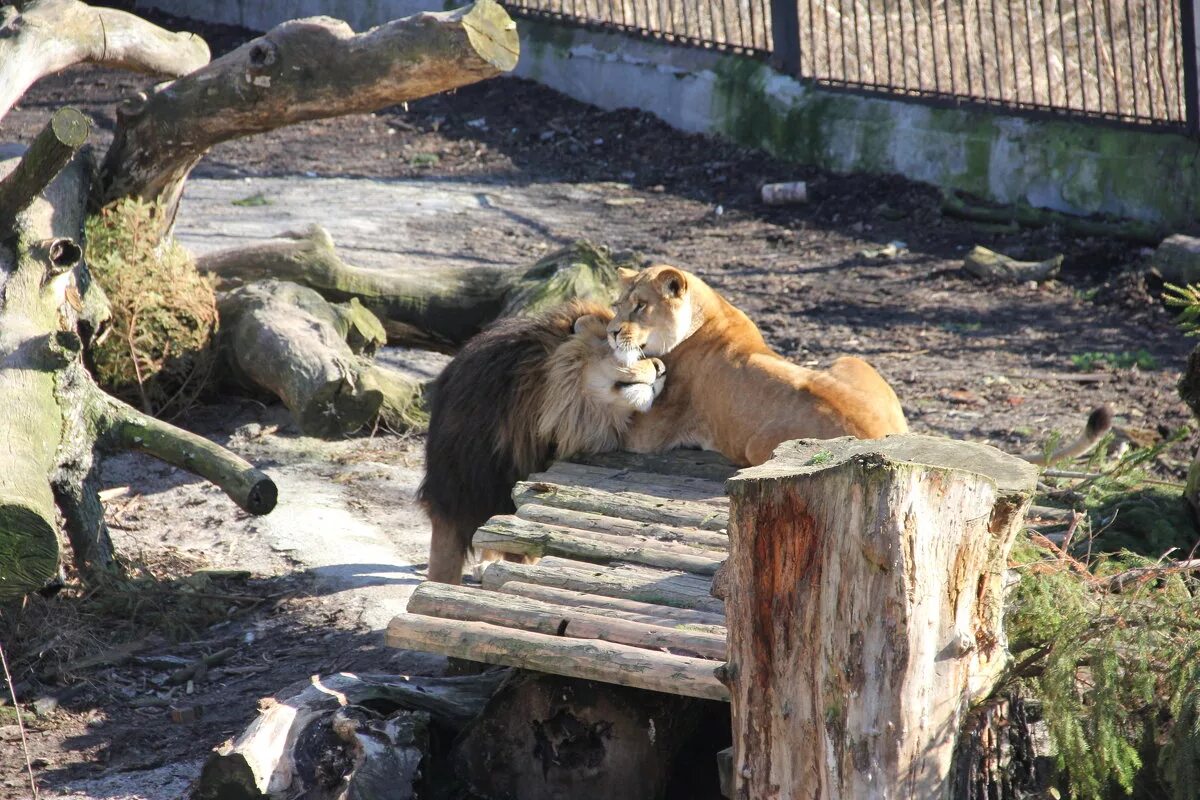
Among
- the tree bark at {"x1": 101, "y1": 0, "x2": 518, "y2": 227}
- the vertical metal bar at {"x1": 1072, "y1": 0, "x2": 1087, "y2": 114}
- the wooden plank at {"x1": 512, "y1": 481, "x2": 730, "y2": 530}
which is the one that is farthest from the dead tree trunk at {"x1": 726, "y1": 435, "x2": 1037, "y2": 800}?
the vertical metal bar at {"x1": 1072, "y1": 0, "x2": 1087, "y2": 114}

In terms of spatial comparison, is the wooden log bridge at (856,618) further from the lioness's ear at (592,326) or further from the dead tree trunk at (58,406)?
the dead tree trunk at (58,406)

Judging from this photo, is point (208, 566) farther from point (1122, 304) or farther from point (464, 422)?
point (1122, 304)

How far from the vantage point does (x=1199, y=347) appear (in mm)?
4758

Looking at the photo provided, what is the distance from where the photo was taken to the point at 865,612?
9.69 ft

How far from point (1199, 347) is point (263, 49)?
3.96m

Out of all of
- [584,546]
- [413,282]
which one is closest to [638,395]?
[584,546]

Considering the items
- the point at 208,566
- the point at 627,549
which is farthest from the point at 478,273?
the point at 627,549

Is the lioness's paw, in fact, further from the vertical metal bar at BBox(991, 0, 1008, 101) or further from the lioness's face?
the vertical metal bar at BBox(991, 0, 1008, 101)

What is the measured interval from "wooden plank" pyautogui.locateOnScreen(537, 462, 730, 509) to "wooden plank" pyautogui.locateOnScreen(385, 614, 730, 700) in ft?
3.76

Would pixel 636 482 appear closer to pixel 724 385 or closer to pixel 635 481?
pixel 635 481

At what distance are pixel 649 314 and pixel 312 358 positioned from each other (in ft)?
7.52

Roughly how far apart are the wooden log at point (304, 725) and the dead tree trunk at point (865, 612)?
1.18 meters

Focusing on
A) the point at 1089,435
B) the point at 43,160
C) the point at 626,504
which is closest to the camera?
the point at 626,504

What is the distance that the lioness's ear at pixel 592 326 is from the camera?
5.14 metres
